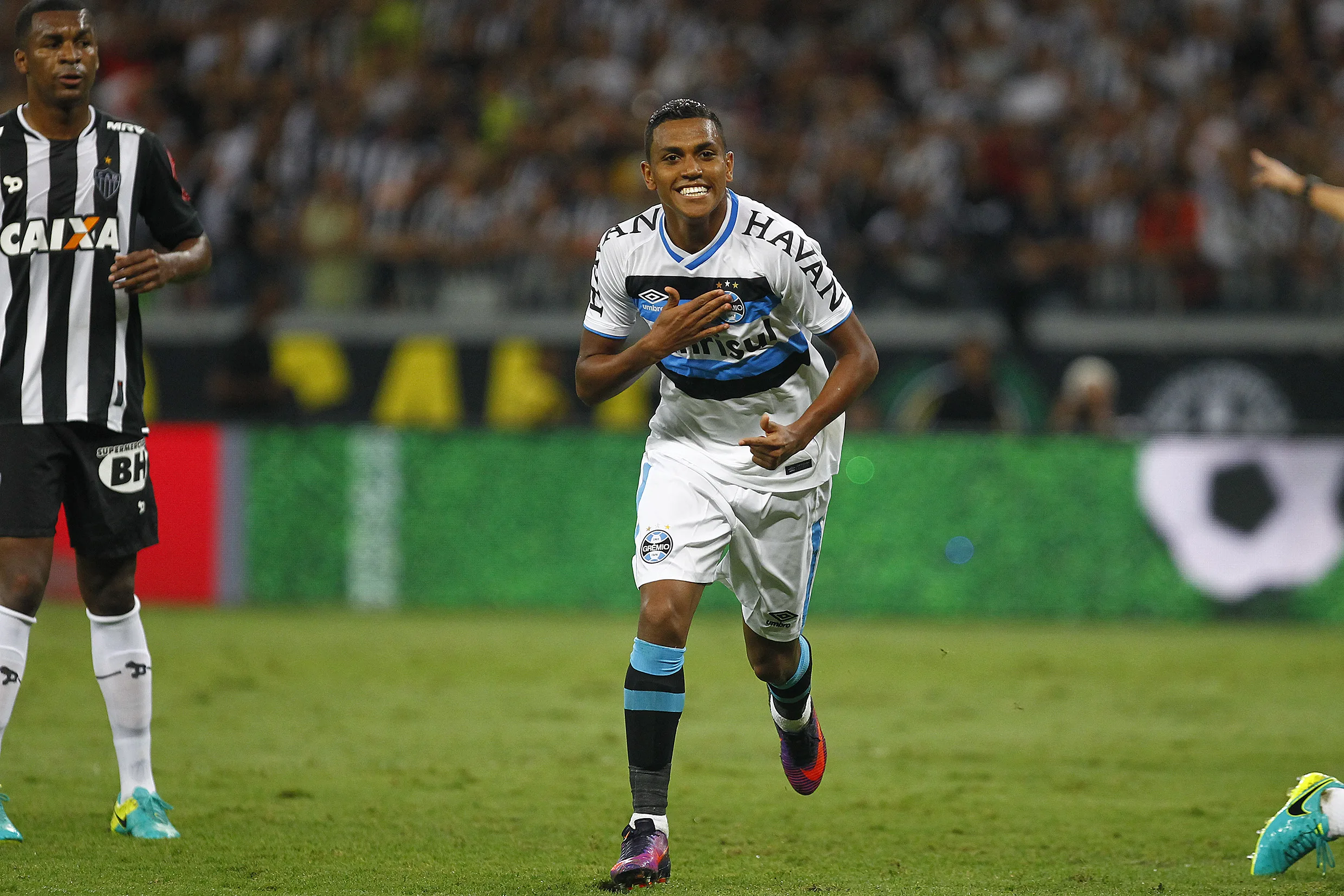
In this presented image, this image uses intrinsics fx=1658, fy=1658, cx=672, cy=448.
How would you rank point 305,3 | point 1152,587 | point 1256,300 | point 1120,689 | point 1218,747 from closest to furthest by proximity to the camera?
point 1218,747, point 1120,689, point 1152,587, point 1256,300, point 305,3

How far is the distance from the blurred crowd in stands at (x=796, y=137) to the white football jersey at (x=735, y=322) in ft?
28.3

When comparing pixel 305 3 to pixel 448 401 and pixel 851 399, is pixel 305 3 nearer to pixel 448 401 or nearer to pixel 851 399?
pixel 448 401

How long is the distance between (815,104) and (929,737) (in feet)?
30.8

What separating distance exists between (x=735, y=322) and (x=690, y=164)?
53 centimetres

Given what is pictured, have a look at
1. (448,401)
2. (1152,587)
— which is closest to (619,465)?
(448,401)

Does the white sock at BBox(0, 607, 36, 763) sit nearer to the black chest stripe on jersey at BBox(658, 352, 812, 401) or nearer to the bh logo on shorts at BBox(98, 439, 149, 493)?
the bh logo on shorts at BBox(98, 439, 149, 493)

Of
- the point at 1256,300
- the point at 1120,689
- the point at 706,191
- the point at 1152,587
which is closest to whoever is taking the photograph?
the point at 706,191

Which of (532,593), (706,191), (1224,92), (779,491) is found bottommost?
(532,593)

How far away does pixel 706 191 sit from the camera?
5.18m

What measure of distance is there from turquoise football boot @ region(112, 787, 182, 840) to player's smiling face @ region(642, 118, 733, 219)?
2700 millimetres

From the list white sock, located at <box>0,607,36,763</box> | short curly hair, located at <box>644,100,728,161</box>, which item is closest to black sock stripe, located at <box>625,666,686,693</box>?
short curly hair, located at <box>644,100,728,161</box>

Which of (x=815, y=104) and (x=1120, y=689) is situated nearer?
(x=1120, y=689)

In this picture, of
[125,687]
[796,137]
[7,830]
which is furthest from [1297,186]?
[796,137]

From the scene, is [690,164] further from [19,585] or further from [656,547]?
[19,585]
